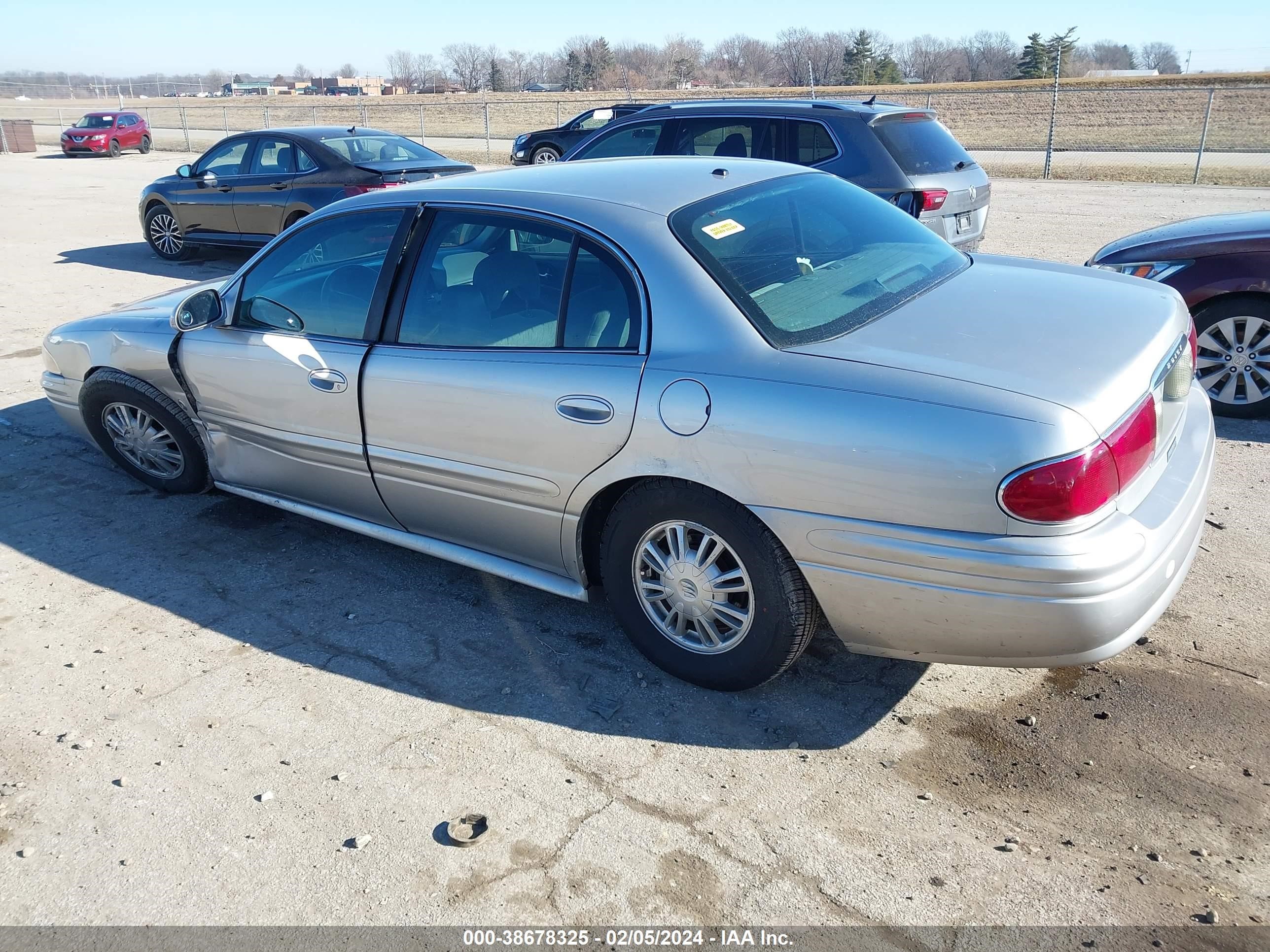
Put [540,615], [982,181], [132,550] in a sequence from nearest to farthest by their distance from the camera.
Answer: [540,615] < [132,550] < [982,181]

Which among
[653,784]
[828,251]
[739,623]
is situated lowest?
[653,784]

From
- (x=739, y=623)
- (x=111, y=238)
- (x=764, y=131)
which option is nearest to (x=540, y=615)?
(x=739, y=623)

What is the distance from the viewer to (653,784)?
10.0 ft

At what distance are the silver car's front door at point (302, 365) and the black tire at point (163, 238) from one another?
28.5 feet

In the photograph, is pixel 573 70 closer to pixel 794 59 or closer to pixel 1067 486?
pixel 794 59

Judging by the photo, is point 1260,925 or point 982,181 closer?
point 1260,925

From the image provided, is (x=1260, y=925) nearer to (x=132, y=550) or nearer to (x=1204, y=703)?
(x=1204, y=703)


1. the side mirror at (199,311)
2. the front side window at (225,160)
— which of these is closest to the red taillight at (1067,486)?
the side mirror at (199,311)

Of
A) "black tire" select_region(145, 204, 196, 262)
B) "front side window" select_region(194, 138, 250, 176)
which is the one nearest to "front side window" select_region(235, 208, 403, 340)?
"front side window" select_region(194, 138, 250, 176)

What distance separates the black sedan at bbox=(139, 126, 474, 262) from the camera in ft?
35.9

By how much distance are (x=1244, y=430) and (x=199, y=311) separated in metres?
5.57

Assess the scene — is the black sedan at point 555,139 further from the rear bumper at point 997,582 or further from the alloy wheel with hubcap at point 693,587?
the rear bumper at point 997,582

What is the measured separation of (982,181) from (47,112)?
6676 centimetres

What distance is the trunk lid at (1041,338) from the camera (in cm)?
285
